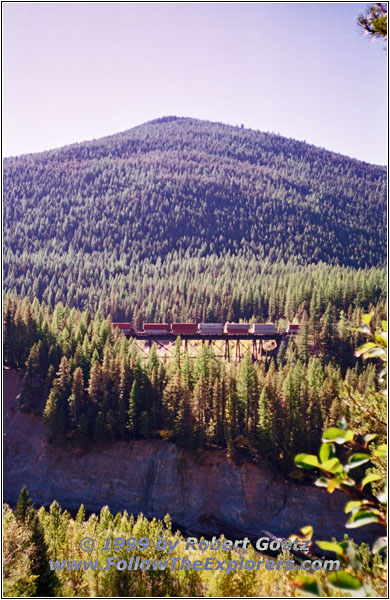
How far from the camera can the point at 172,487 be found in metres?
41.1

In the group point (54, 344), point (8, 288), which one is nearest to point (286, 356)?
point (54, 344)

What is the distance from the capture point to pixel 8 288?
442ft

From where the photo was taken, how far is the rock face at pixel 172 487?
38406 millimetres

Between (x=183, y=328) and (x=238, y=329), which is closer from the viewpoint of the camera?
(x=183, y=328)

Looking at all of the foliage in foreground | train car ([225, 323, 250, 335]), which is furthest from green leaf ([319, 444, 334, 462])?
train car ([225, 323, 250, 335])

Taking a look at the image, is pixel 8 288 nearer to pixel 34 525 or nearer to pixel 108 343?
pixel 108 343

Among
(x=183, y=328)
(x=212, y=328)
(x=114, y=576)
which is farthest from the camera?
(x=212, y=328)

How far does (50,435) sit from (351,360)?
4154 cm

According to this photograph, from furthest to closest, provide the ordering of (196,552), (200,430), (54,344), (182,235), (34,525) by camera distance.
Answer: (182,235)
(54,344)
(200,430)
(196,552)
(34,525)

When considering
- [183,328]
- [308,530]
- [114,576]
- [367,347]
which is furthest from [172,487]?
[308,530]

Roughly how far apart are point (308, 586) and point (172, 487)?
137 ft

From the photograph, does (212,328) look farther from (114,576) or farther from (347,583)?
(347,583)

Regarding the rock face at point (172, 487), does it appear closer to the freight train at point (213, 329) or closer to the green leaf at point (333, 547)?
the freight train at point (213, 329)

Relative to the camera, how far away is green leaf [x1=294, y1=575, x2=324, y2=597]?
221 cm
